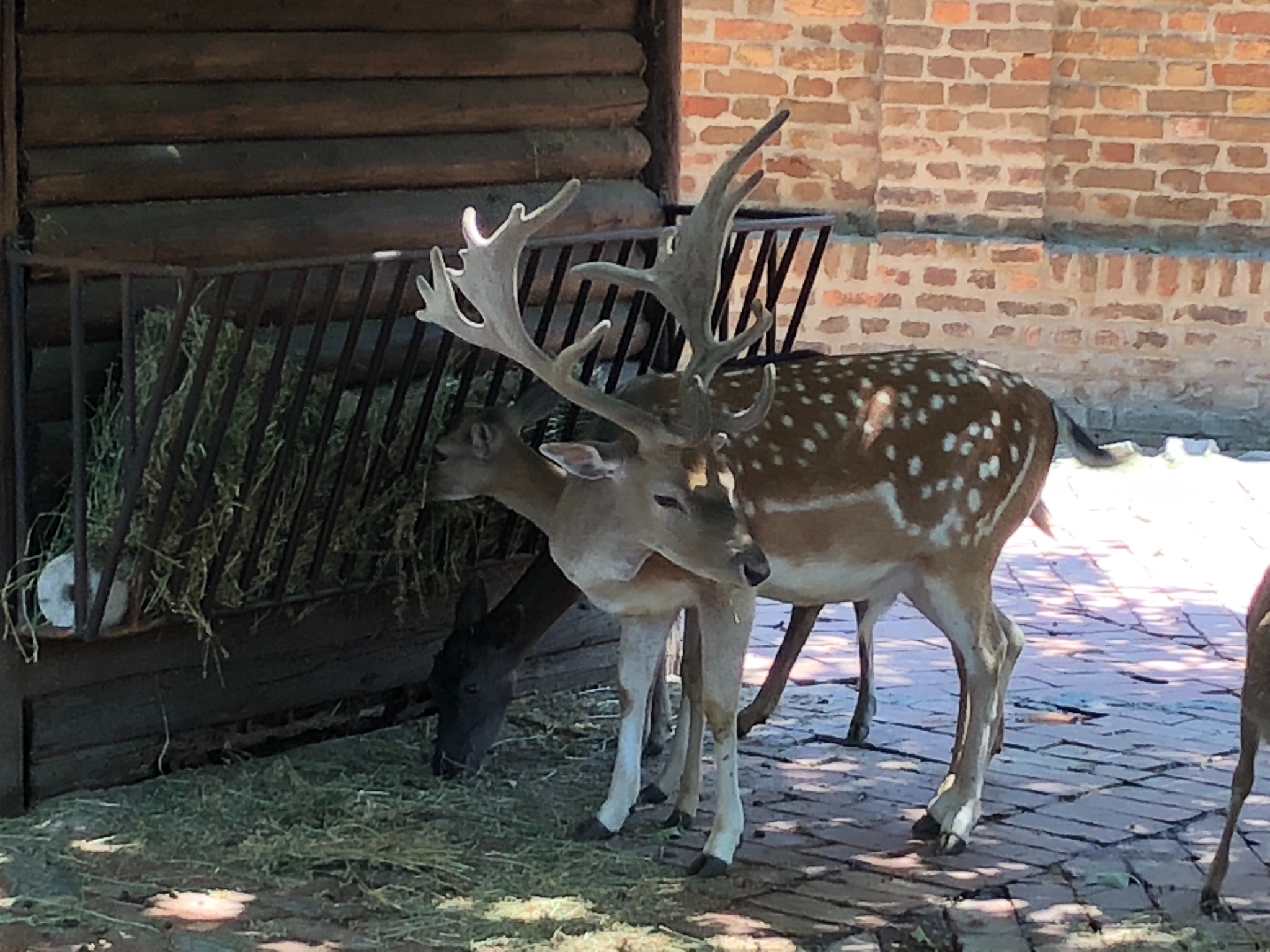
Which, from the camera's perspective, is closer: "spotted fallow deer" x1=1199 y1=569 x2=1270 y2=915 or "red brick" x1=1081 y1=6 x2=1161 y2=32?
"spotted fallow deer" x1=1199 y1=569 x2=1270 y2=915

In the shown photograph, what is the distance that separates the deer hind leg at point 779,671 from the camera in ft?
21.3

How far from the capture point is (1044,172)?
1162cm

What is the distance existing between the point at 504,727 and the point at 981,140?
5.90 metres

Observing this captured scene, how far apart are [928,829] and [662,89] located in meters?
2.90

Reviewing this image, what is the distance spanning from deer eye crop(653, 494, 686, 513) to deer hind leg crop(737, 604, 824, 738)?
3.82 ft

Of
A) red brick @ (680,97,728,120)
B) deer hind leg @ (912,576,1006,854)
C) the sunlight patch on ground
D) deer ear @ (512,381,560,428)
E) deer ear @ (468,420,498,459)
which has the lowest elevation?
the sunlight patch on ground

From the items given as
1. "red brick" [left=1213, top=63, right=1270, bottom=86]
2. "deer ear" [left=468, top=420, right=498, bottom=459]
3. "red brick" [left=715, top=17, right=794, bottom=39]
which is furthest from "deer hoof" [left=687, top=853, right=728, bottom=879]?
"red brick" [left=1213, top=63, right=1270, bottom=86]

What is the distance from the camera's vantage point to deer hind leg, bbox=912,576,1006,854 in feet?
19.1

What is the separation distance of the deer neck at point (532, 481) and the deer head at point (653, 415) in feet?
1.10

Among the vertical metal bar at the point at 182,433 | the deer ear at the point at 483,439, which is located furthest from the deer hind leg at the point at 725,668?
the vertical metal bar at the point at 182,433

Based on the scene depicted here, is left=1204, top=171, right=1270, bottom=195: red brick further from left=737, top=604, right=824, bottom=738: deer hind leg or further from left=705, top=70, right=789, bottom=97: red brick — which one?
left=737, top=604, right=824, bottom=738: deer hind leg

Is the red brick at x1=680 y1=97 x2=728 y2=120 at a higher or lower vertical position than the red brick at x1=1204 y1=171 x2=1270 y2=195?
higher

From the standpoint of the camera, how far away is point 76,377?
5.36 m

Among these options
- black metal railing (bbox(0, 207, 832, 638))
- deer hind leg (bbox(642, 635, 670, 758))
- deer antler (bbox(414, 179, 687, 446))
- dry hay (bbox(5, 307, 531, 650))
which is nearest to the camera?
deer antler (bbox(414, 179, 687, 446))
